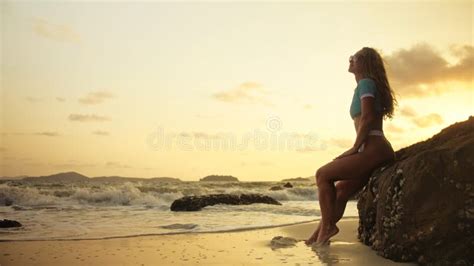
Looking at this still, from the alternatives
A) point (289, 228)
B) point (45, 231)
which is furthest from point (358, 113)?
point (45, 231)

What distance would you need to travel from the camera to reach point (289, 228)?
24.3ft

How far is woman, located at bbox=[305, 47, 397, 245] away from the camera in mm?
4852

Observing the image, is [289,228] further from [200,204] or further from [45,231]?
[200,204]

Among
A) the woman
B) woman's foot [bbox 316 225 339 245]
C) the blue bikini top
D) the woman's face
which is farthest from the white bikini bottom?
woman's foot [bbox 316 225 339 245]

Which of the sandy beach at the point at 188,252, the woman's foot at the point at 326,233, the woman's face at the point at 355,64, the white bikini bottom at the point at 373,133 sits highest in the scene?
the woman's face at the point at 355,64

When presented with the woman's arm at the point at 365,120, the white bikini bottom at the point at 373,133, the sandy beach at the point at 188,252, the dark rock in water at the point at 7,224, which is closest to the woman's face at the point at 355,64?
the woman's arm at the point at 365,120

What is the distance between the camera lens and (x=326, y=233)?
5.09 m

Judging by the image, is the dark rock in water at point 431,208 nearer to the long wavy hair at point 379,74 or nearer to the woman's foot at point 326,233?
the woman's foot at point 326,233

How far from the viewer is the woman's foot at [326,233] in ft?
16.6

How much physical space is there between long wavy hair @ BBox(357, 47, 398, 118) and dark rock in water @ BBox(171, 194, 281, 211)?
837 centimetres

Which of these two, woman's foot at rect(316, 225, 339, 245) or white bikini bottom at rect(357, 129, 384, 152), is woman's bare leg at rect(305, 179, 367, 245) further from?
white bikini bottom at rect(357, 129, 384, 152)

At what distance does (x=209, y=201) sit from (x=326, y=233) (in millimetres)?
8872

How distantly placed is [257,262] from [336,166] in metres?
1.39

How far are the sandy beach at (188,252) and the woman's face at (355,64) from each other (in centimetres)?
203
